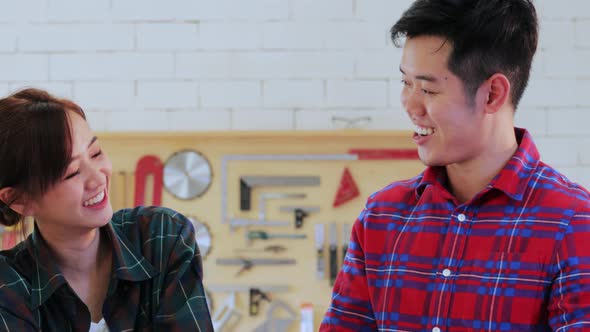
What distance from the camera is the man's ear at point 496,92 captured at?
1.57 meters

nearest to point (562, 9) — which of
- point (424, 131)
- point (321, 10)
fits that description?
point (321, 10)

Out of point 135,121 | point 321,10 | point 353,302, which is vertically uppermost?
point 321,10

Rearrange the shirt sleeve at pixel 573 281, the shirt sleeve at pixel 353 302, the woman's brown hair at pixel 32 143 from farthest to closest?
1. the woman's brown hair at pixel 32 143
2. the shirt sleeve at pixel 353 302
3. the shirt sleeve at pixel 573 281

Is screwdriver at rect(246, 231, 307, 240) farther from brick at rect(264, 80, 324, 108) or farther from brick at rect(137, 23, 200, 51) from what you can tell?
brick at rect(137, 23, 200, 51)

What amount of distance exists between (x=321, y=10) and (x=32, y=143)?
185 cm

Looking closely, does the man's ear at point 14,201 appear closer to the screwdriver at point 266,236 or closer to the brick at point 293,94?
the screwdriver at point 266,236

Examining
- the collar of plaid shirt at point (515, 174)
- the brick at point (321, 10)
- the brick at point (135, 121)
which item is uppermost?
the brick at point (321, 10)

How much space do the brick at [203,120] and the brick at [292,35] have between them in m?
0.33

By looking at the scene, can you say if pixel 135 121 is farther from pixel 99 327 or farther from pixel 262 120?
pixel 99 327

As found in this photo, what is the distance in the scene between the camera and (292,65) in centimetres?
341

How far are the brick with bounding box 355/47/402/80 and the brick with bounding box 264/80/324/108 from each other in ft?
0.57

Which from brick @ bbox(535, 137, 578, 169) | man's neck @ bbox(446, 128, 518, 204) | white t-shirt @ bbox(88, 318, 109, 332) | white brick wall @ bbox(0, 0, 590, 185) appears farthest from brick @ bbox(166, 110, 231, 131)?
man's neck @ bbox(446, 128, 518, 204)

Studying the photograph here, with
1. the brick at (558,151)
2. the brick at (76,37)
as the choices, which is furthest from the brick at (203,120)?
the brick at (558,151)

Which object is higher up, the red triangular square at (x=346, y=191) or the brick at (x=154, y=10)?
the brick at (x=154, y=10)
